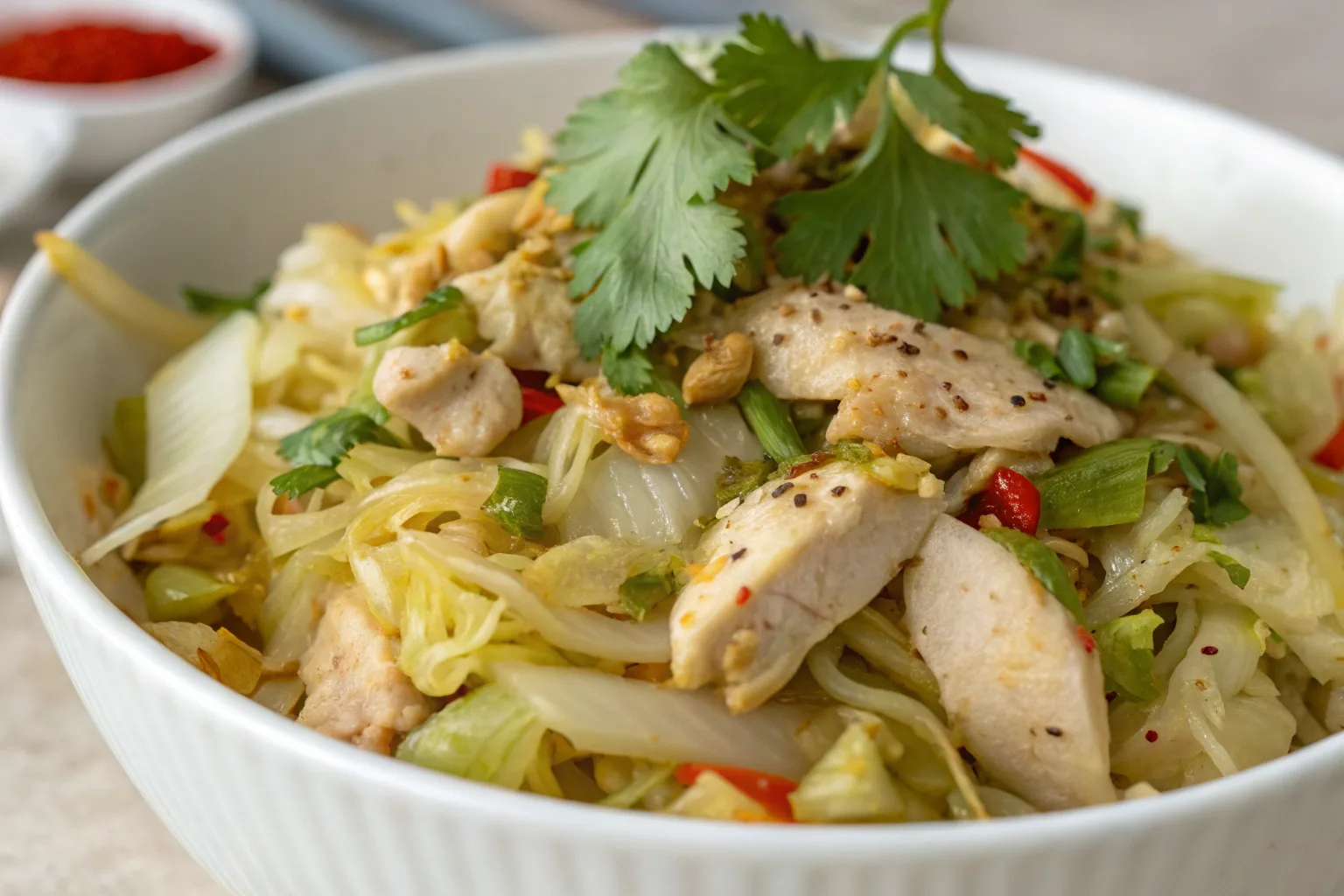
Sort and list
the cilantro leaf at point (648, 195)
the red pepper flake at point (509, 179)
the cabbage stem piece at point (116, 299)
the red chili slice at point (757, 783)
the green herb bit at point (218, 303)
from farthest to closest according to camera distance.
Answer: the green herb bit at point (218, 303) → the red pepper flake at point (509, 179) → the cabbage stem piece at point (116, 299) → the cilantro leaf at point (648, 195) → the red chili slice at point (757, 783)

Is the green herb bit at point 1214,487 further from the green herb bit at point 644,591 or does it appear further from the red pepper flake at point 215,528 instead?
the red pepper flake at point 215,528

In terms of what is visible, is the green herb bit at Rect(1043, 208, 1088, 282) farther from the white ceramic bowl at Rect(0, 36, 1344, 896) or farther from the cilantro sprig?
the white ceramic bowl at Rect(0, 36, 1344, 896)

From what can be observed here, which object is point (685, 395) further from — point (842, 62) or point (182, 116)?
point (182, 116)

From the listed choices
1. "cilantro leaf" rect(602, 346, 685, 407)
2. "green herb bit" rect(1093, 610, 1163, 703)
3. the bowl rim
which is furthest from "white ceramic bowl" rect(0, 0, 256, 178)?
"green herb bit" rect(1093, 610, 1163, 703)

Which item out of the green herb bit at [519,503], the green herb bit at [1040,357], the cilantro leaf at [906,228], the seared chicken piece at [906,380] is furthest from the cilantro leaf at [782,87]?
the green herb bit at [519,503]

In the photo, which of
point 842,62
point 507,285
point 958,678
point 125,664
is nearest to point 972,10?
point 842,62

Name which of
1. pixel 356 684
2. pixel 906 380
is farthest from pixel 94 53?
pixel 906 380

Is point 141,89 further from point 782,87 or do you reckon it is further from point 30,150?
point 782,87
